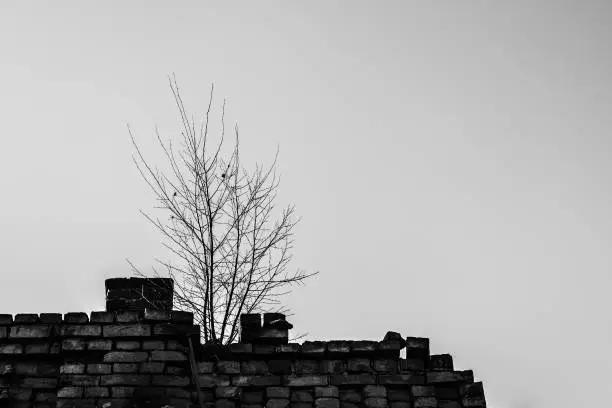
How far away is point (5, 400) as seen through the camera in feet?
14.8

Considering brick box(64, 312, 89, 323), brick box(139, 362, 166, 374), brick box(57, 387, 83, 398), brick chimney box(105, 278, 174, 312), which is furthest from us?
brick chimney box(105, 278, 174, 312)

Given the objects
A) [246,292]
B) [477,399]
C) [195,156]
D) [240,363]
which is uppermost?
[195,156]

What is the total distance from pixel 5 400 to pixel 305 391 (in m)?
1.90

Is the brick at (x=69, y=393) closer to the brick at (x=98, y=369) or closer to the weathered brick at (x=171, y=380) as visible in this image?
the brick at (x=98, y=369)

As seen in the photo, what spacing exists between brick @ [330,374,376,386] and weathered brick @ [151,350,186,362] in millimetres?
988

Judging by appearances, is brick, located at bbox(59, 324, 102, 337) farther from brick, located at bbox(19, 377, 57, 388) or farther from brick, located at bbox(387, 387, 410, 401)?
brick, located at bbox(387, 387, 410, 401)

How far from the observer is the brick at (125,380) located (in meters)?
4.50

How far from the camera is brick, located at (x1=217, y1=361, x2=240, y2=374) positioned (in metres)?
4.65

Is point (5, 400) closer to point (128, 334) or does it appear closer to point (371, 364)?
point (128, 334)

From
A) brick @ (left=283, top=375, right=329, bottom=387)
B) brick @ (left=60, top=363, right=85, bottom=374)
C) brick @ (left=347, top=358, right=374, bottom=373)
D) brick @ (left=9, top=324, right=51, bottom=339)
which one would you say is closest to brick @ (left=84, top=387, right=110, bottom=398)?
brick @ (left=60, top=363, right=85, bottom=374)

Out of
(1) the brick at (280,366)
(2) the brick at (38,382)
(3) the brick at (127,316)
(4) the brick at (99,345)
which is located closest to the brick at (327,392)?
(1) the brick at (280,366)

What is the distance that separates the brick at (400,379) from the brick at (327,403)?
0.32 metres

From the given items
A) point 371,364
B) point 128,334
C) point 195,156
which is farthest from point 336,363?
point 195,156

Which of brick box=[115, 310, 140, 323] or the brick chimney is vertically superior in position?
the brick chimney
